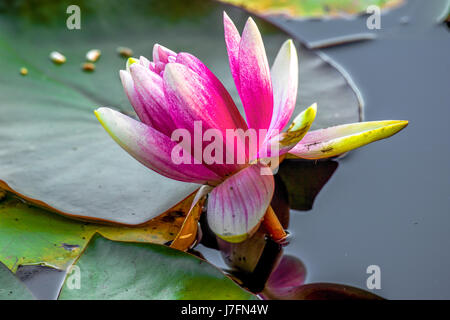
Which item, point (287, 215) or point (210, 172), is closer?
point (210, 172)

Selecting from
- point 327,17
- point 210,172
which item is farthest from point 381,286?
point 327,17

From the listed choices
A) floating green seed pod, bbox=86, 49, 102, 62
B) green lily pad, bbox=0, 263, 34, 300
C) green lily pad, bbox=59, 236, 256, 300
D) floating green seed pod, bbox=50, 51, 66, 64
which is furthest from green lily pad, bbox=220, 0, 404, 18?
green lily pad, bbox=0, 263, 34, 300

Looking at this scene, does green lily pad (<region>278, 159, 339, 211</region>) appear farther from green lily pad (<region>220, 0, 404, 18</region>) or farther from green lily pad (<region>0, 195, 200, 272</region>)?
green lily pad (<region>220, 0, 404, 18</region>)

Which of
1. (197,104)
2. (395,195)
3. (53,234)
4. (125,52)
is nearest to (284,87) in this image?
(197,104)

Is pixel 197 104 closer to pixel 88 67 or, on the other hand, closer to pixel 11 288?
pixel 11 288

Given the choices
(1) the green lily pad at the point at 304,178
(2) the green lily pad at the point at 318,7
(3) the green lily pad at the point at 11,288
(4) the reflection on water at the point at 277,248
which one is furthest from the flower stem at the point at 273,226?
(2) the green lily pad at the point at 318,7

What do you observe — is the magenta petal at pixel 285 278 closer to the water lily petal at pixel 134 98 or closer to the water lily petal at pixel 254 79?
the water lily petal at pixel 254 79
